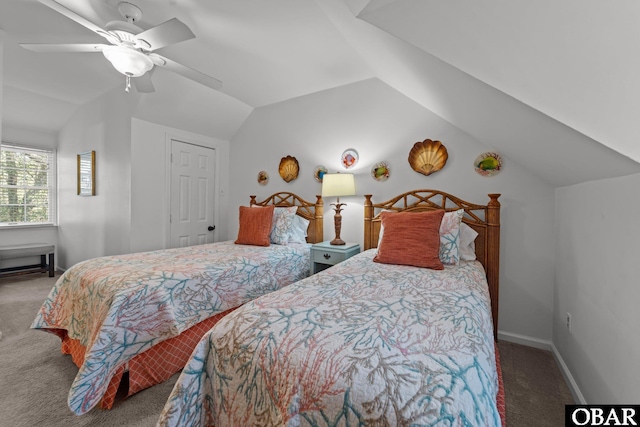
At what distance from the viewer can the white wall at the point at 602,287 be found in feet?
3.56

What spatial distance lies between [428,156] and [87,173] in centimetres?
455

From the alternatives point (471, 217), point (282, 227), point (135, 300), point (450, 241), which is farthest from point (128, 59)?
point (471, 217)

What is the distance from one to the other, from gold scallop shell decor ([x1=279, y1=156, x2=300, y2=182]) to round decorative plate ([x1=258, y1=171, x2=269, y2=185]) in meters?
0.28

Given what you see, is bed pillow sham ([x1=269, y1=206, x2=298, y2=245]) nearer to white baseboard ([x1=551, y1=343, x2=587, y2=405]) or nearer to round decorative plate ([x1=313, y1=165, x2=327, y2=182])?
round decorative plate ([x1=313, y1=165, x2=327, y2=182])

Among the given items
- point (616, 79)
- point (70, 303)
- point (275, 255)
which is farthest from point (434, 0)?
point (70, 303)

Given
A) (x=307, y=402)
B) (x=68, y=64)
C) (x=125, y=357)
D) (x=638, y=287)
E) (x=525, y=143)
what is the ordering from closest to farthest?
(x=307, y=402) < (x=638, y=287) < (x=125, y=357) < (x=525, y=143) < (x=68, y=64)

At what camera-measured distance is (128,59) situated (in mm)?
1893

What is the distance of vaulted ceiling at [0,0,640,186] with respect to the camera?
0.86 meters

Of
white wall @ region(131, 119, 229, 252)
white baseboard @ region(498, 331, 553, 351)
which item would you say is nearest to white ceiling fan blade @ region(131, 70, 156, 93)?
white wall @ region(131, 119, 229, 252)

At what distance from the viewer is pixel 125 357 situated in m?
1.60

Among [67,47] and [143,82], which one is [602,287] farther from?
[67,47]

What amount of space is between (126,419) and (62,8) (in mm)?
2333

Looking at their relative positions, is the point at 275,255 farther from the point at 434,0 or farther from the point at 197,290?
the point at 434,0

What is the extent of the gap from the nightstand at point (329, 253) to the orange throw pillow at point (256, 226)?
0.55m
